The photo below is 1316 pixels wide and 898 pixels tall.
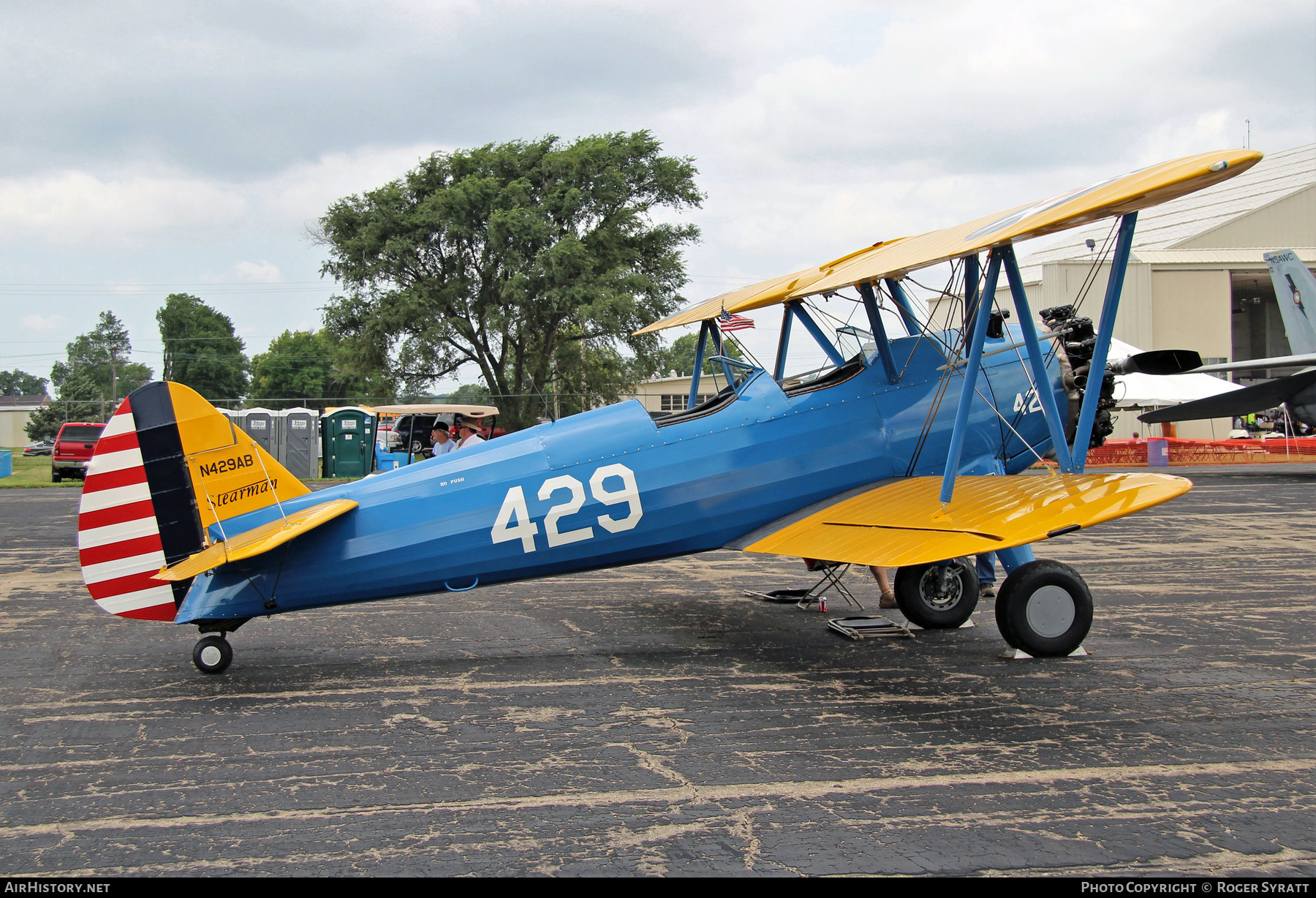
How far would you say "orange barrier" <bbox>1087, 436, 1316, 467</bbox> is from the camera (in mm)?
27203

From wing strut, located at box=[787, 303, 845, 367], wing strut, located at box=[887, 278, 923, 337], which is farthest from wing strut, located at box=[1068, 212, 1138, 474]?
wing strut, located at box=[787, 303, 845, 367]

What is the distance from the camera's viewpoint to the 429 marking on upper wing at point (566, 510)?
5.63 m

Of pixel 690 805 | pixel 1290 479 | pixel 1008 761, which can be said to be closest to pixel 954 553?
pixel 1008 761

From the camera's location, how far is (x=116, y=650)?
21.0ft

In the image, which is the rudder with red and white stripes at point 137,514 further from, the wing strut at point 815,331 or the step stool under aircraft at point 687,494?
the wing strut at point 815,331

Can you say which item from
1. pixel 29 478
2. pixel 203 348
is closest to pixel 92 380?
pixel 203 348

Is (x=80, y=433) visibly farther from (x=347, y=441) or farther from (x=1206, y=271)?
(x=1206, y=271)

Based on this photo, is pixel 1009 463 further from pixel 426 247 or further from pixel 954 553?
pixel 426 247

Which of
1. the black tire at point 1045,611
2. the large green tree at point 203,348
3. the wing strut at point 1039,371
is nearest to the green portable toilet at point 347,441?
the wing strut at point 1039,371

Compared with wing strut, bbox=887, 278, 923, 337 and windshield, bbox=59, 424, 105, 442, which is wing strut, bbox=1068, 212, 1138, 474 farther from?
windshield, bbox=59, 424, 105, 442

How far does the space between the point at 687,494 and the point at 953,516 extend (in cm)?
170

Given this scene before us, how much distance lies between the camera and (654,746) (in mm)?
4293

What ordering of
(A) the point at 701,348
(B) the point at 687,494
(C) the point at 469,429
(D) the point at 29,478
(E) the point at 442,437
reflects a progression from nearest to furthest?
(B) the point at 687,494 < (A) the point at 701,348 < (C) the point at 469,429 < (E) the point at 442,437 < (D) the point at 29,478

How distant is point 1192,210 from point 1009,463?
47.1 meters
